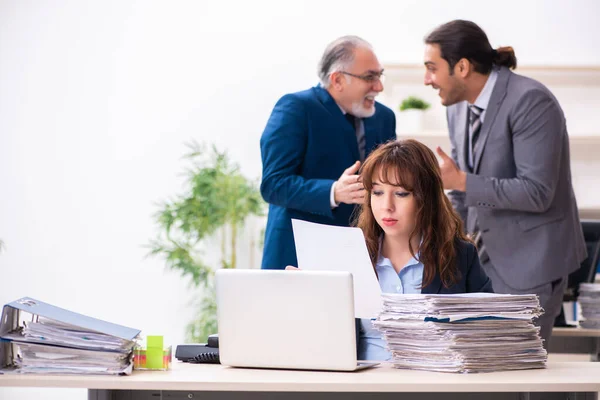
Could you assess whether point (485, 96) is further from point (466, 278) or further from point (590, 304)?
point (466, 278)

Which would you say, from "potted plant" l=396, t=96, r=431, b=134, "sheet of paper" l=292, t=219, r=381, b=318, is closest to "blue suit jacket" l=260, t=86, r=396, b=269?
"sheet of paper" l=292, t=219, r=381, b=318

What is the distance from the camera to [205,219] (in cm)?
500

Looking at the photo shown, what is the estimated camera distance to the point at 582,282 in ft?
11.3

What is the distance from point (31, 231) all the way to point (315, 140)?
303 cm

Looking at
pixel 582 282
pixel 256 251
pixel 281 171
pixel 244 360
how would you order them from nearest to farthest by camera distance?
pixel 244 360 < pixel 281 171 < pixel 582 282 < pixel 256 251

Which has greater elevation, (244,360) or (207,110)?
(207,110)

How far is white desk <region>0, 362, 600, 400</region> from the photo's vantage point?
5.55 ft

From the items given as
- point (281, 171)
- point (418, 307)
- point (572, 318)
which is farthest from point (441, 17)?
point (418, 307)

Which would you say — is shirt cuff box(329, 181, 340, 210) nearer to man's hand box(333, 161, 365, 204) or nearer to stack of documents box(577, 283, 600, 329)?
man's hand box(333, 161, 365, 204)

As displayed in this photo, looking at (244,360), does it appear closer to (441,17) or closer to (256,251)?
(256,251)

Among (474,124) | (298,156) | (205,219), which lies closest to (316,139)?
(298,156)

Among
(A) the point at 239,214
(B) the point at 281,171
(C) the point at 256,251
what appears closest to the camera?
(B) the point at 281,171

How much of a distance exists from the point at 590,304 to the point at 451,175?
89 cm

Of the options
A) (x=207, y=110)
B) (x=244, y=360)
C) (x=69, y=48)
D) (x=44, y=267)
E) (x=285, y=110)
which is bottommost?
(x=244, y=360)
